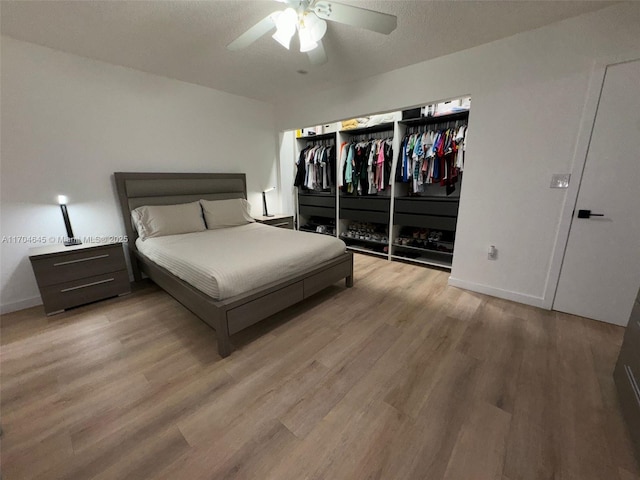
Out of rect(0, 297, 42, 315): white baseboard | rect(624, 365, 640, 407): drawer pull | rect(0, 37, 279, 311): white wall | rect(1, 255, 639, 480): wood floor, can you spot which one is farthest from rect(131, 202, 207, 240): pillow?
rect(624, 365, 640, 407): drawer pull

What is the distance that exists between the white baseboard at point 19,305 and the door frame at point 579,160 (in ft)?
15.7

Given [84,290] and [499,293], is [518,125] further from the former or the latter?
[84,290]

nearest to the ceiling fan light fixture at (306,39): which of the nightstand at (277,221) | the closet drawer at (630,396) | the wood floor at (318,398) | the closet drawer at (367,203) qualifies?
the wood floor at (318,398)

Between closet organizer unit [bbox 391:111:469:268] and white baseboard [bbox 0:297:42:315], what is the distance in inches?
158

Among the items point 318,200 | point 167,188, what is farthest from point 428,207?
point 167,188

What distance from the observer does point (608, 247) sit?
2008mm

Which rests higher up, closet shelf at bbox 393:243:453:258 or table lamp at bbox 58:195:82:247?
table lamp at bbox 58:195:82:247

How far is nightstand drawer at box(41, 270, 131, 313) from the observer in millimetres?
2207

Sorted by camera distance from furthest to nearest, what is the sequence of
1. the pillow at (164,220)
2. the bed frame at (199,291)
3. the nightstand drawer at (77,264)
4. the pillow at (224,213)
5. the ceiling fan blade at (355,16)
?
the pillow at (224,213) → the pillow at (164,220) → the nightstand drawer at (77,264) → the bed frame at (199,291) → the ceiling fan blade at (355,16)

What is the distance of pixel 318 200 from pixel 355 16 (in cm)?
291

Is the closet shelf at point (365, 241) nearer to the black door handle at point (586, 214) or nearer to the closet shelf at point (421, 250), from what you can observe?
A: the closet shelf at point (421, 250)

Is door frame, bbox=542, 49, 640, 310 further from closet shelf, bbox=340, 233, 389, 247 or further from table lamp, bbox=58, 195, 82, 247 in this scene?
table lamp, bbox=58, 195, 82, 247

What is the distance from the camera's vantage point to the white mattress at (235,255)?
1.78 metres

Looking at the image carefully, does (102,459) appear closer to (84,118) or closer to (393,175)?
(84,118)
